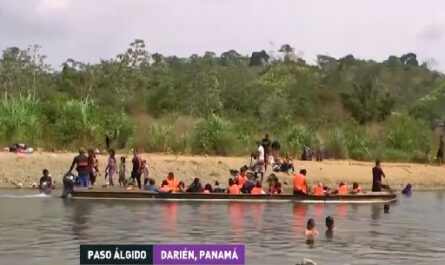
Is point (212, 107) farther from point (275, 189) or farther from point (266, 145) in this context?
point (275, 189)

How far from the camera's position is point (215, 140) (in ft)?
144

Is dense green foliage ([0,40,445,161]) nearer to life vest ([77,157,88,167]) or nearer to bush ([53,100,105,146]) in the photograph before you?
bush ([53,100,105,146])

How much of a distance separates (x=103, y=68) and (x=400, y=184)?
29882mm

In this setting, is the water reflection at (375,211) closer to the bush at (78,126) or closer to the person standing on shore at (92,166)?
the person standing on shore at (92,166)

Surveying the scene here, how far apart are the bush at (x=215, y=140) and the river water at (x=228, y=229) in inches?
502

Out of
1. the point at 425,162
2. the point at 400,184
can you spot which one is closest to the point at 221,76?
the point at 425,162

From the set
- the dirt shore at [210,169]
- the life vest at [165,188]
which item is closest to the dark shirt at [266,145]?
the dirt shore at [210,169]

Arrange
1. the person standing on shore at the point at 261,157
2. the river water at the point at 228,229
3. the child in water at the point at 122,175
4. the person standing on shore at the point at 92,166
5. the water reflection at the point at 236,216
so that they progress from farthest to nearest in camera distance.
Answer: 1. the person standing on shore at the point at 261,157
2. the child in water at the point at 122,175
3. the person standing on shore at the point at 92,166
4. the water reflection at the point at 236,216
5. the river water at the point at 228,229

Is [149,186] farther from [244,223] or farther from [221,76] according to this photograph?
[221,76]

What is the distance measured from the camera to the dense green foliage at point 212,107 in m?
43.0

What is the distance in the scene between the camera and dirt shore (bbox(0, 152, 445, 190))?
36750mm

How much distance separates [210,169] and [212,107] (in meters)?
24.1

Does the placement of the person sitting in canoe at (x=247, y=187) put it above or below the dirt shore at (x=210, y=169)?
below

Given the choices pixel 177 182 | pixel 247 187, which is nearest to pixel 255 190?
pixel 247 187
